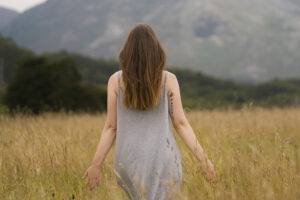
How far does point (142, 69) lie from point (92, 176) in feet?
2.94

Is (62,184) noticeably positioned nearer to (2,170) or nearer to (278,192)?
(2,170)

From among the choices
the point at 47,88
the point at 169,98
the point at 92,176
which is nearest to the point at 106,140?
the point at 92,176

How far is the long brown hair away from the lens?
2.23 m

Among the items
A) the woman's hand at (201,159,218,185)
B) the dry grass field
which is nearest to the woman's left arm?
the dry grass field

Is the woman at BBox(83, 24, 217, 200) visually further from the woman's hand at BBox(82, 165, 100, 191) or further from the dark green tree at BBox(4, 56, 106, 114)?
the dark green tree at BBox(4, 56, 106, 114)

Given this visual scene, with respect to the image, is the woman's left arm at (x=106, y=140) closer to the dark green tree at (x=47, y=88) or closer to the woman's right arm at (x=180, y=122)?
the woman's right arm at (x=180, y=122)

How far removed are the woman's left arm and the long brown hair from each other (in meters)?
0.15

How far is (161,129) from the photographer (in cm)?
226

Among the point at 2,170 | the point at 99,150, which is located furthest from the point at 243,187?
A: the point at 2,170

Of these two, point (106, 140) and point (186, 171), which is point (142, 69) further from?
point (186, 171)

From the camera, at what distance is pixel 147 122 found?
2.28 metres

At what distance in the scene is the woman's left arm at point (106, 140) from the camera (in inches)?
93.5

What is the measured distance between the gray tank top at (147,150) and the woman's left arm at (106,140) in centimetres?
9

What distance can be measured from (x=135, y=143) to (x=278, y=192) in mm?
998
